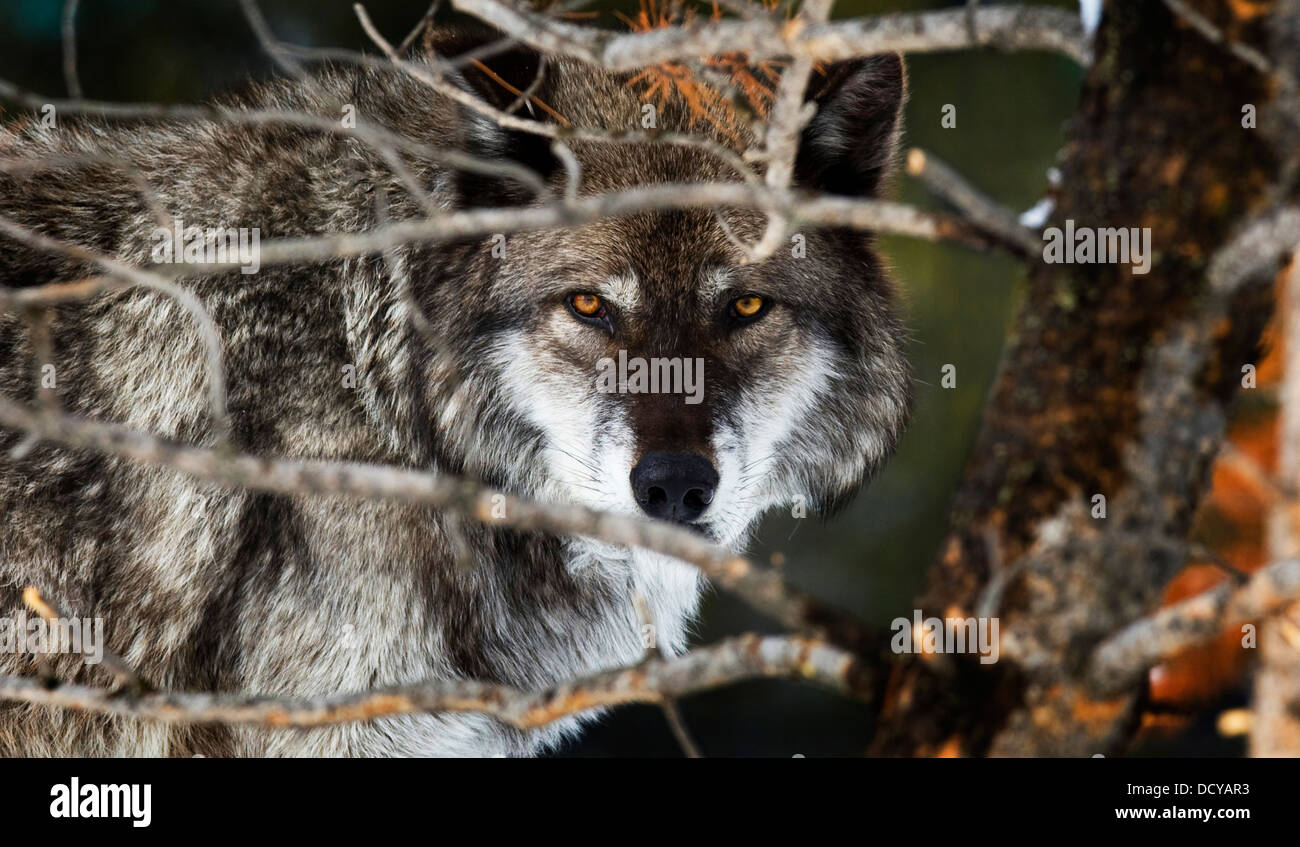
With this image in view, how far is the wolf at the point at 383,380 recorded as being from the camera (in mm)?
2938

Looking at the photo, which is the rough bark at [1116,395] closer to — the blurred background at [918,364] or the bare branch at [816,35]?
the bare branch at [816,35]

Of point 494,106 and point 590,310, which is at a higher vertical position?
point 494,106

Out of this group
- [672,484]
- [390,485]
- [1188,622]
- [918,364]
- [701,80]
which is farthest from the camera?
[918,364]

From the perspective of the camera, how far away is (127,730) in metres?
2.99

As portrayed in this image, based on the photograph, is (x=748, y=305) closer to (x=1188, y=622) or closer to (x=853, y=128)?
(x=853, y=128)

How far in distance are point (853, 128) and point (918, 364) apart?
14.6ft

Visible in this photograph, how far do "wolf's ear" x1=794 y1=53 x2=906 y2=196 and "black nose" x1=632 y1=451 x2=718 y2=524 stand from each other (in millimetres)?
904

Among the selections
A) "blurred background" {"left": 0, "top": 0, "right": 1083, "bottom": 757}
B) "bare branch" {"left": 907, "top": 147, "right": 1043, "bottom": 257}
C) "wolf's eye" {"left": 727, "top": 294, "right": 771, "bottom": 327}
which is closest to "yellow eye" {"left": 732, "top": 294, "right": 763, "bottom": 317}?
"wolf's eye" {"left": 727, "top": 294, "right": 771, "bottom": 327}

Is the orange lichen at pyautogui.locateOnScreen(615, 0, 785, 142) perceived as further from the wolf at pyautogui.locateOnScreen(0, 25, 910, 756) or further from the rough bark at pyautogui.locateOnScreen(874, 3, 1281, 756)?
the rough bark at pyautogui.locateOnScreen(874, 3, 1281, 756)

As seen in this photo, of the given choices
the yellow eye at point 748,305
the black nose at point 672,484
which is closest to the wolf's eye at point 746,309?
the yellow eye at point 748,305

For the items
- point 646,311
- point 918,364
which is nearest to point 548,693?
point 646,311

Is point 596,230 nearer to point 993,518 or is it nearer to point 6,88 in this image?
point 6,88

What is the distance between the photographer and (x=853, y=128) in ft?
10.3

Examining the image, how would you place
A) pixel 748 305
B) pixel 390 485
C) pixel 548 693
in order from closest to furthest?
pixel 390 485, pixel 548 693, pixel 748 305
